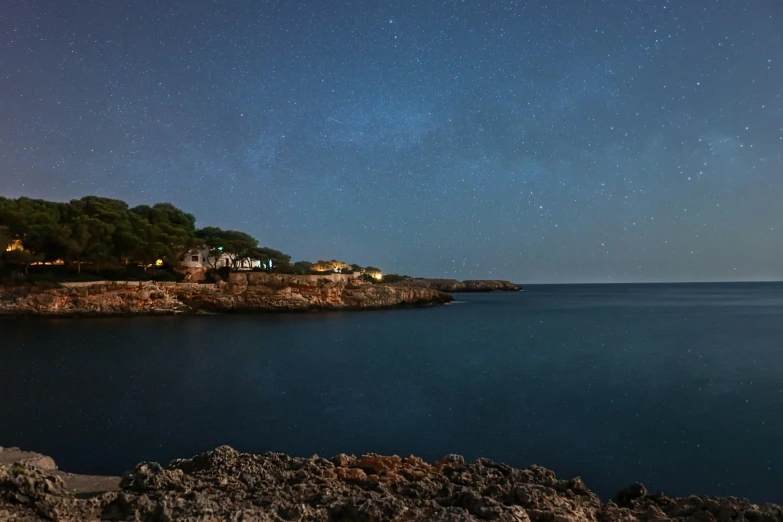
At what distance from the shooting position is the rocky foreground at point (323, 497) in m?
5.59

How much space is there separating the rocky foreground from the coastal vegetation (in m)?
54.2

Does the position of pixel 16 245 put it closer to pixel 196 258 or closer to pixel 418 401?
pixel 196 258

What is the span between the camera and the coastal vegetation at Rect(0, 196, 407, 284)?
172 ft

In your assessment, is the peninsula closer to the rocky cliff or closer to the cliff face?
the cliff face

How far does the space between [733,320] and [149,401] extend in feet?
199

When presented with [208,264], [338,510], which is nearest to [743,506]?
[338,510]

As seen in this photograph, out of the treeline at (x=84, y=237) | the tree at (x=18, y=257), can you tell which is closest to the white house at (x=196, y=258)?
the treeline at (x=84, y=237)

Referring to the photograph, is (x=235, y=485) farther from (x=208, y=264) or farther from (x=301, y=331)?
(x=208, y=264)

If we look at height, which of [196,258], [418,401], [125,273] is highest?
[196,258]

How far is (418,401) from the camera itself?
17.8 m

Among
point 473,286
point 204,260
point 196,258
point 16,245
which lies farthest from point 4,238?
point 473,286

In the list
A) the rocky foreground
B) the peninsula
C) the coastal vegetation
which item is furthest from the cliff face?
the rocky foreground

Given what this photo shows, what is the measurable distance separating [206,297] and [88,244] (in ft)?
51.7

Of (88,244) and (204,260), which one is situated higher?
(88,244)
